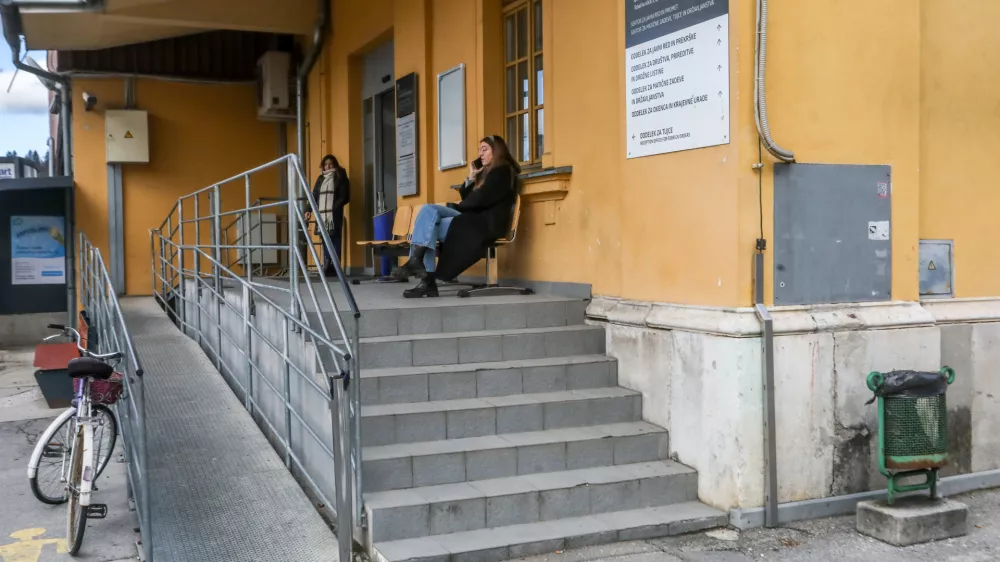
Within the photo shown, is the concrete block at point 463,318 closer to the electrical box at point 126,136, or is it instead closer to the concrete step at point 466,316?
the concrete step at point 466,316

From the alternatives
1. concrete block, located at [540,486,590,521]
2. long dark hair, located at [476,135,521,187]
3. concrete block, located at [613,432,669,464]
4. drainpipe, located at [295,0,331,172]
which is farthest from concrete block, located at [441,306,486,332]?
drainpipe, located at [295,0,331,172]

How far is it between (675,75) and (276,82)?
28.1 feet

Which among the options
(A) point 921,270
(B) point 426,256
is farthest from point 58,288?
(A) point 921,270

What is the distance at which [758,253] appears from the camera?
4.62 metres

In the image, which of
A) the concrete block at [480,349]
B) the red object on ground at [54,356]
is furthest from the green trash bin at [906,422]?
the red object on ground at [54,356]

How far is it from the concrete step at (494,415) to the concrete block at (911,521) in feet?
4.54

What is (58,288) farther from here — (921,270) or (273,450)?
(921,270)

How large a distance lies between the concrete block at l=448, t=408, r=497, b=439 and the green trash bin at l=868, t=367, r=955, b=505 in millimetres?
2024

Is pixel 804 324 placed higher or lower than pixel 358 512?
higher

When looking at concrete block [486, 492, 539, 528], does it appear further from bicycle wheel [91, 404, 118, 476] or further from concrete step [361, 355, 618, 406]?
bicycle wheel [91, 404, 118, 476]

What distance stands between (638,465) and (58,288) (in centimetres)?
1093

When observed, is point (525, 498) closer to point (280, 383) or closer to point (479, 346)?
point (479, 346)

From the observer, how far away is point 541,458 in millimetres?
4648

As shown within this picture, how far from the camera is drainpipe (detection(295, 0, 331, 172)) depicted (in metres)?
11.0
